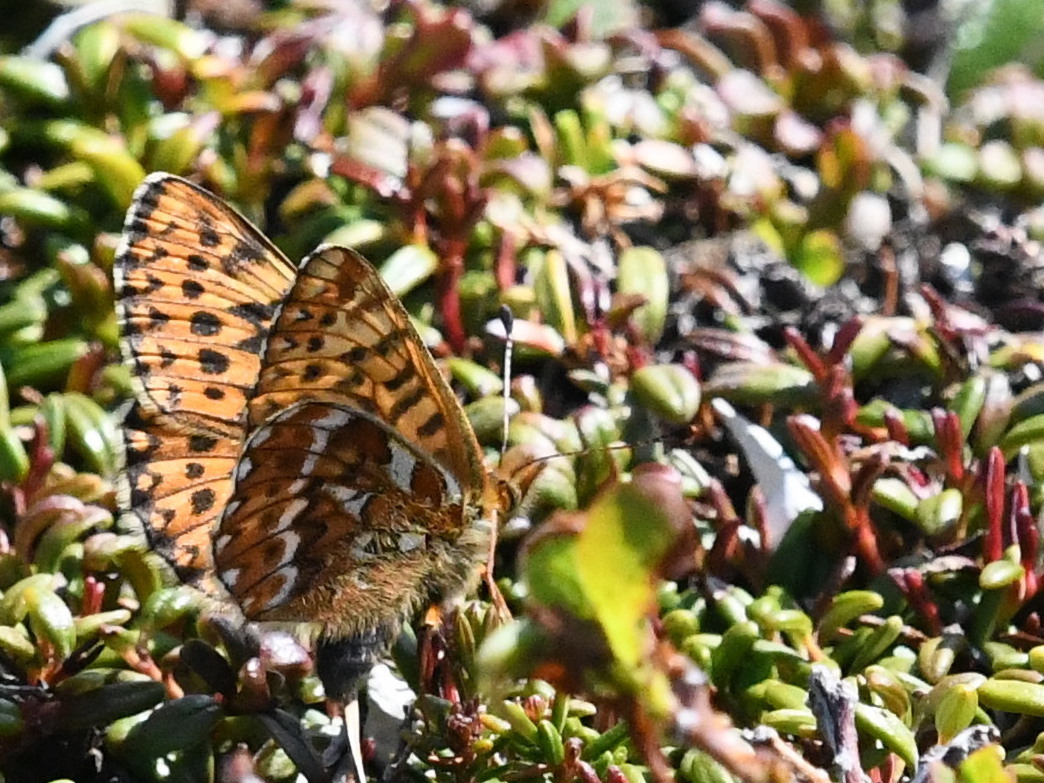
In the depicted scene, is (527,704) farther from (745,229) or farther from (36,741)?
(745,229)

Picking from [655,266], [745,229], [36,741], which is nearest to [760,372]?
[655,266]

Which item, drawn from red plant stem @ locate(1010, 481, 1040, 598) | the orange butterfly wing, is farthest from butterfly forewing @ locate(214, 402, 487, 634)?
red plant stem @ locate(1010, 481, 1040, 598)

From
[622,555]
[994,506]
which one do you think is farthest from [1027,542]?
[622,555]

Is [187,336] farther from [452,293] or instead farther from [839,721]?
[839,721]

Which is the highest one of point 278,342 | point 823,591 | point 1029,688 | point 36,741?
point 278,342

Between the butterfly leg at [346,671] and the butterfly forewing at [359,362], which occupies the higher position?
the butterfly forewing at [359,362]

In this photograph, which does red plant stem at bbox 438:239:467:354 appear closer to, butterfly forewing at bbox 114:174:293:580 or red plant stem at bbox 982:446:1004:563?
butterfly forewing at bbox 114:174:293:580

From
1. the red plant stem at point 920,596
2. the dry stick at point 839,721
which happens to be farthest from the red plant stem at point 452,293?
the dry stick at point 839,721

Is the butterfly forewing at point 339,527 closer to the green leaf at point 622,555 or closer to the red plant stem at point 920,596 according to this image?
the red plant stem at point 920,596

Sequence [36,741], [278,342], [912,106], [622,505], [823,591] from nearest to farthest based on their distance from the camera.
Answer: [622,505]
[278,342]
[36,741]
[823,591]
[912,106]
